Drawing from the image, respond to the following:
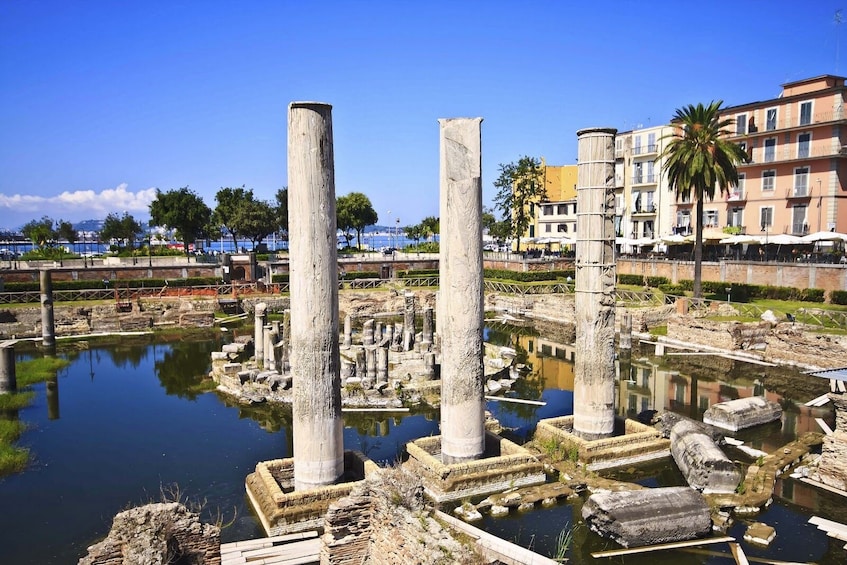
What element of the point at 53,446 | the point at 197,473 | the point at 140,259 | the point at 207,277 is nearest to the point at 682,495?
the point at 197,473

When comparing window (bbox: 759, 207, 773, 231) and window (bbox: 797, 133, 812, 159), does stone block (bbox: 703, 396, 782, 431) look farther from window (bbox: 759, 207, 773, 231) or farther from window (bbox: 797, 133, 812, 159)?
window (bbox: 759, 207, 773, 231)

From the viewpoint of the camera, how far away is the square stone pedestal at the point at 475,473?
14.7m

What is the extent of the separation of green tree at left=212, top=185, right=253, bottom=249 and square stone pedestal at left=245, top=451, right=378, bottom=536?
69636 millimetres

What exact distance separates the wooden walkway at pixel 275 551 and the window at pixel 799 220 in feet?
156

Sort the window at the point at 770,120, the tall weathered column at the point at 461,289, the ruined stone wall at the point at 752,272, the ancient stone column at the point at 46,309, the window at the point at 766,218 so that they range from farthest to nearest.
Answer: the window at the point at 766,218, the window at the point at 770,120, the ruined stone wall at the point at 752,272, the ancient stone column at the point at 46,309, the tall weathered column at the point at 461,289

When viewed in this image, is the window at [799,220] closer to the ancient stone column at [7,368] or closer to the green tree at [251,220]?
the ancient stone column at [7,368]

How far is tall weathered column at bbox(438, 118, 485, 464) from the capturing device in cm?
1446

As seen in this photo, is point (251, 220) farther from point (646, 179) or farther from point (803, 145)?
point (803, 145)

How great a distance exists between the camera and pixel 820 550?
41.0 feet

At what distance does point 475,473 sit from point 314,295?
231 inches

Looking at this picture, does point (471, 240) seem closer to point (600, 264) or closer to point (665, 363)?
point (600, 264)

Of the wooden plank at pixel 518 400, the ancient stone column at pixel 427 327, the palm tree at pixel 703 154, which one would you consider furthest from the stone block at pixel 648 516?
the palm tree at pixel 703 154

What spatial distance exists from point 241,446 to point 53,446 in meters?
5.90

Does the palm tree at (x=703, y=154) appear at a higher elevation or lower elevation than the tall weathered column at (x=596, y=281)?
higher
